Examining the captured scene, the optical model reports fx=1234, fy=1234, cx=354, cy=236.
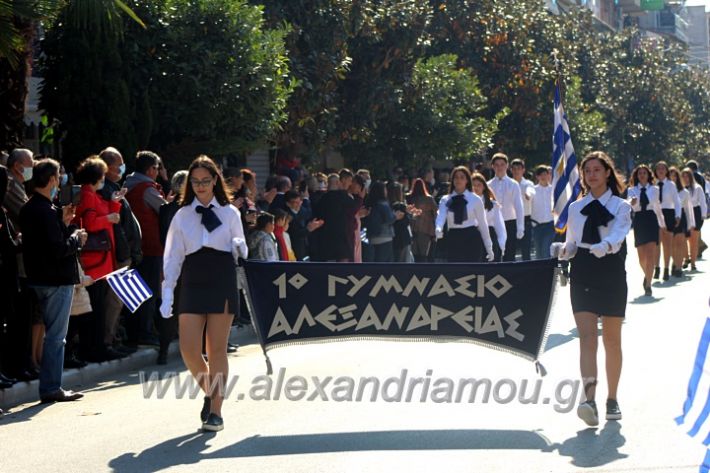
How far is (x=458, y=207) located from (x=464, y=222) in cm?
20

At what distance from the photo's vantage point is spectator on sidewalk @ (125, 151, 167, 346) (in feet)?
41.7

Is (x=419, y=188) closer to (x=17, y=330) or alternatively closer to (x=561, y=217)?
(x=561, y=217)

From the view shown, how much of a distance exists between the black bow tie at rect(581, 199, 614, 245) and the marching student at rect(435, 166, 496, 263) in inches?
215

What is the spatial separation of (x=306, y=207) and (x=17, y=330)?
25.1 ft

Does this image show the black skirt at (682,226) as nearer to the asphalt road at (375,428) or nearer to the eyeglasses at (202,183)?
the asphalt road at (375,428)

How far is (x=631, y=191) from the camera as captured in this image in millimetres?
19297

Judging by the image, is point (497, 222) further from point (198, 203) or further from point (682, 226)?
point (198, 203)

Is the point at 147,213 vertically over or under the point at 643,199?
over

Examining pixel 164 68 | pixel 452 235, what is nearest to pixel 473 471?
pixel 452 235

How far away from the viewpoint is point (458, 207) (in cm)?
1440

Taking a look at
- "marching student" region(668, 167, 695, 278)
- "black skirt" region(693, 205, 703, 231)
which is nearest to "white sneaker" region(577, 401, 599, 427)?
"marching student" region(668, 167, 695, 278)

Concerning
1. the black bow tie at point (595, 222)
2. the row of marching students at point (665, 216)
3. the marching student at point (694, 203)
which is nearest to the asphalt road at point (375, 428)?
the black bow tie at point (595, 222)

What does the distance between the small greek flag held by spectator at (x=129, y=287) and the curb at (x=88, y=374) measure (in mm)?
628

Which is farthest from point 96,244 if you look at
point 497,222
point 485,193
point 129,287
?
point 497,222
